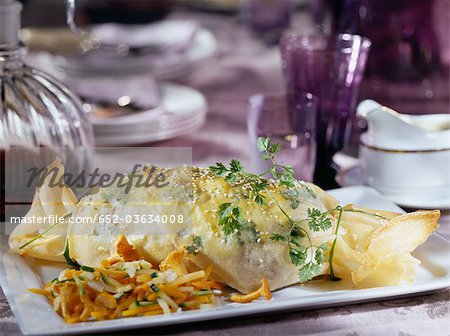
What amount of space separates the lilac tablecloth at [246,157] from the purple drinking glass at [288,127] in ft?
0.54

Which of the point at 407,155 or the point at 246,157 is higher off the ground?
the point at 407,155

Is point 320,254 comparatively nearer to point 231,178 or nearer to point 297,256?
point 297,256

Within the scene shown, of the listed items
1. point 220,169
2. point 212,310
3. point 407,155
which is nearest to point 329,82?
point 407,155

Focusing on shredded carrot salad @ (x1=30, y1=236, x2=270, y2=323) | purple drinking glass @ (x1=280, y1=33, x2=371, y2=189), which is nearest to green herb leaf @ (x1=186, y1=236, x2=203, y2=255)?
shredded carrot salad @ (x1=30, y1=236, x2=270, y2=323)

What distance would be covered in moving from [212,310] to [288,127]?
789 mm

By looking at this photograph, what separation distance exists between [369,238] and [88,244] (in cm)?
46

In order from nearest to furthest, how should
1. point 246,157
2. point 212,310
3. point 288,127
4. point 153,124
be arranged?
point 212,310 < point 288,127 < point 246,157 < point 153,124

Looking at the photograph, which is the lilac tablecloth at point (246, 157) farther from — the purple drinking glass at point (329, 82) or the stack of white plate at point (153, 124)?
the purple drinking glass at point (329, 82)

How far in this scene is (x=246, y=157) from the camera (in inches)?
80.6

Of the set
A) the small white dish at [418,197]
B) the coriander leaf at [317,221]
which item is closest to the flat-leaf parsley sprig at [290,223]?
the coriander leaf at [317,221]

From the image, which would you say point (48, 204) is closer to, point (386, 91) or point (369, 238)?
point (369, 238)

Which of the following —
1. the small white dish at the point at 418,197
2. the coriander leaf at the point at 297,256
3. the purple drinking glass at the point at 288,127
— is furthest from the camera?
the purple drinking glass at the point at 288,127

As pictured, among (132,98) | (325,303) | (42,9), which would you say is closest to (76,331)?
(325,303)

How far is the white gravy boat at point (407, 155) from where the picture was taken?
174 cm
